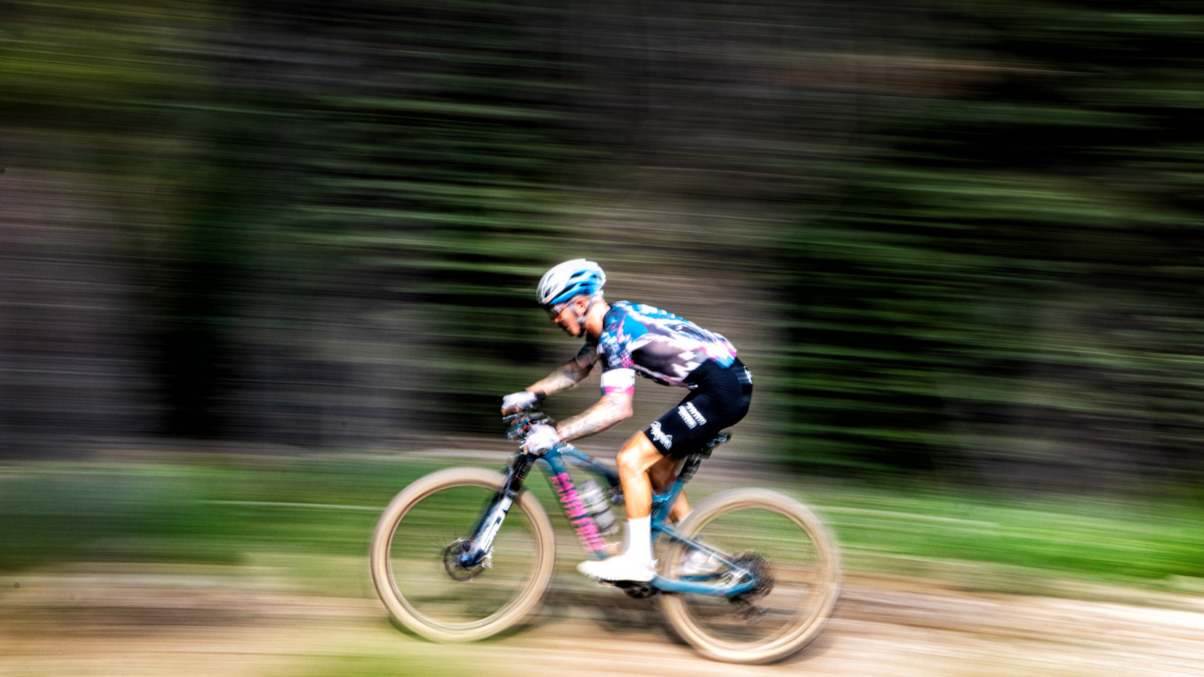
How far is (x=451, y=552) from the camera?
408cm

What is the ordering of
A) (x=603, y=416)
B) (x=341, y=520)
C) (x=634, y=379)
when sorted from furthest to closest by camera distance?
(x=341, y=520) < (x=634, y=379) < (x=603, y=416)

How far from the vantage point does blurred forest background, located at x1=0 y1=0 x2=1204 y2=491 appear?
19.9 ft

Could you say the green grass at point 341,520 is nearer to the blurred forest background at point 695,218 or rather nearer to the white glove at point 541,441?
the blurred forest background at point 695,218

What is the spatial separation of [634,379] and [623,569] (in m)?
0.83

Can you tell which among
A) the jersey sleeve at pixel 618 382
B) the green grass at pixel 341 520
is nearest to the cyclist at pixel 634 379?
the jersey sleeve at pixel 618 382

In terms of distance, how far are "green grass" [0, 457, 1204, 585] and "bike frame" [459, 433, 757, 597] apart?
50.2 inches

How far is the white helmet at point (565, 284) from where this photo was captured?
4.02m

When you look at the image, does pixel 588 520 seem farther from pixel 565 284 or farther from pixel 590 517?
pixel 565 284

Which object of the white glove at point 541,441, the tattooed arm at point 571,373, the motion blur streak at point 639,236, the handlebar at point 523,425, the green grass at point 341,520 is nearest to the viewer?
the white glove at point 541,441

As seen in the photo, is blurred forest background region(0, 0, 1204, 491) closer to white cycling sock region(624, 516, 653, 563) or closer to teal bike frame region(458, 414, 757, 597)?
teal bike frame region(458, 414, 757, 597)

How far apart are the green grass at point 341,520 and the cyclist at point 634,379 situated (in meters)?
1.48

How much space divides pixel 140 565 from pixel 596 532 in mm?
2564

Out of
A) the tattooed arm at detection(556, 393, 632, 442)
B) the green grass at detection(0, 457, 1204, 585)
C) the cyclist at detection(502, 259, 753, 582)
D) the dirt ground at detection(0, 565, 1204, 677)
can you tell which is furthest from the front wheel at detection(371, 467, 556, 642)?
the green grass at detection(0, 457, 1204, 585)

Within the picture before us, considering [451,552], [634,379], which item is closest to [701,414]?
[634,379]
